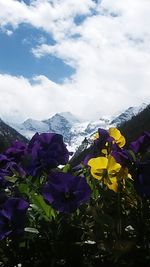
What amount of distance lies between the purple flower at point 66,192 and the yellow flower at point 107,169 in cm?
10

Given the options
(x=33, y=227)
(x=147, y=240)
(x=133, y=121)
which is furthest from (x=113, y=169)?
(x=133, y=121)

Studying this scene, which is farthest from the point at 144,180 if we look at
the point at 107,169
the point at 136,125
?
the point at 136,125

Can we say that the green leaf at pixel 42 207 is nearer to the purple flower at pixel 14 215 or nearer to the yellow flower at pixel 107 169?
the purple flower at pixel 14 215

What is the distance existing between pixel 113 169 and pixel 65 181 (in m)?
0.26

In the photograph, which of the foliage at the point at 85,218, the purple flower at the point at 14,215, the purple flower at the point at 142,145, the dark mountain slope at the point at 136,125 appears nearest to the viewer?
the foliage at the point at 85,218

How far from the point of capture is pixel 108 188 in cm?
278

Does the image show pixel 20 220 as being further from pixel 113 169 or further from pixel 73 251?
pixel 113 169

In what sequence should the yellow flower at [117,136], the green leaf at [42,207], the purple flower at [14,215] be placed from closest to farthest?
the purple flower at [14,215] < the green leaf at [42,207] < the yellow flower at [117,136]

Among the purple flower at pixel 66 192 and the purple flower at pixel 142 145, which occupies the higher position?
the purple flower at pixel 142 145

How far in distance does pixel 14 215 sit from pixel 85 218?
0.49 metres

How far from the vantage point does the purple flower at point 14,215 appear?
253cm

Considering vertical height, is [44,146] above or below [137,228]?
above

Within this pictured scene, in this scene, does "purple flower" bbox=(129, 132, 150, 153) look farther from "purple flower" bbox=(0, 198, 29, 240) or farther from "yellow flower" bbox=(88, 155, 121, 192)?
"purple flower" bbox=(0, 198, 29, 240)

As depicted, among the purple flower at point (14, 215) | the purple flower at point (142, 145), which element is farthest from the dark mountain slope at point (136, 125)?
the purple flower at point (14, 215)
